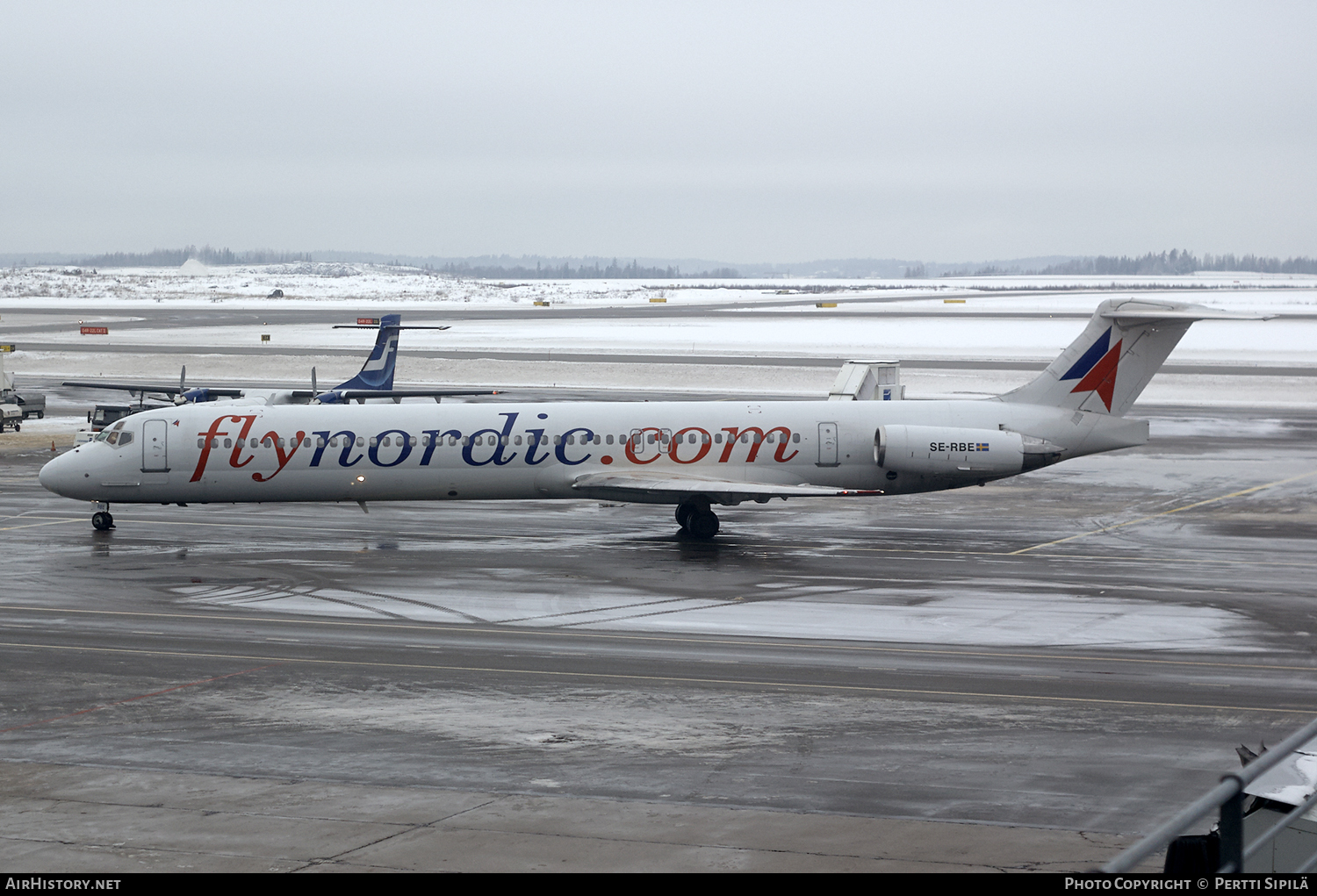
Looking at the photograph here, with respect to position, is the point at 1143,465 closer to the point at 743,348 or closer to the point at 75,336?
the point at 743,348

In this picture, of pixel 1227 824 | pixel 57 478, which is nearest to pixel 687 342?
pixel 57 478

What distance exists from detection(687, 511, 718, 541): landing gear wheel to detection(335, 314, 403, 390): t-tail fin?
76.9 ft

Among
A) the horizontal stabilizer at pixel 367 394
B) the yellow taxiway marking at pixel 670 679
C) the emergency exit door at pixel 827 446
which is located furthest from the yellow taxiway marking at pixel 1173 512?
the horizontal stabilizer at pixel 367 394

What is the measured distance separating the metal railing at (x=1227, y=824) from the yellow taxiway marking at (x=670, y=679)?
1140 cm

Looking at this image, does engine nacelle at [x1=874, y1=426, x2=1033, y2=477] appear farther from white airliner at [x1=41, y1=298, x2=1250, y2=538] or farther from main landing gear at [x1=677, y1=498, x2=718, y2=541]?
main landing gear at [x1=677, y1=498, x2=718, y2=541]

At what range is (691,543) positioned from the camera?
31.5 meters

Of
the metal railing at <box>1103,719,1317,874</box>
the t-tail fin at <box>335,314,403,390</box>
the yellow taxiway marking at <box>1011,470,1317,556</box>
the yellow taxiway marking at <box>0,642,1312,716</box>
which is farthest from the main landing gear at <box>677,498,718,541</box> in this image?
the metal railing at <box>1103,719,1317,874</box>

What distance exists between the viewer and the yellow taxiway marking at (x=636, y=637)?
2019 centimetres

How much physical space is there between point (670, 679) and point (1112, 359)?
18.0 metres

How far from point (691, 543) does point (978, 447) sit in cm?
715

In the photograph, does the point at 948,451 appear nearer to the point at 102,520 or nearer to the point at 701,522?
the point at 701,522

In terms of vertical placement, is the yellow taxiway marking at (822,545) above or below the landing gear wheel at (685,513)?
below

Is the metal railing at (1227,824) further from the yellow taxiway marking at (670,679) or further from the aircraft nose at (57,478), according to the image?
the aircraft nose at (57,478)

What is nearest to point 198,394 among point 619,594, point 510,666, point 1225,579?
point 619,594
